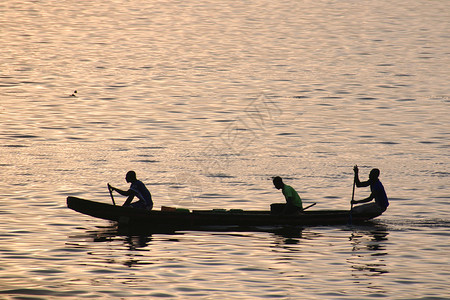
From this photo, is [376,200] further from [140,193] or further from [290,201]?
[140,193]

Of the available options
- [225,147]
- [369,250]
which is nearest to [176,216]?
[369,250]

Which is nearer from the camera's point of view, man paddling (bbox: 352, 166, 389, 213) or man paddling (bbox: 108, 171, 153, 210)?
man paddling (bbox: 108, 171, 153, 210)

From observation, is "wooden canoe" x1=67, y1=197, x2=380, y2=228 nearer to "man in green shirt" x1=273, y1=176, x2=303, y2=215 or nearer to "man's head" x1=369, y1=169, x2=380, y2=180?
"man in green shirt" x1=273, y1=176, x2=303, y2=215

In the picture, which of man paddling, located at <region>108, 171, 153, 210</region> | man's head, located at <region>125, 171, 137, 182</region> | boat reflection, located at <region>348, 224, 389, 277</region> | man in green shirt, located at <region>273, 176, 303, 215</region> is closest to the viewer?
boat reflection, located at <region>348, 224, 389, 277</region>

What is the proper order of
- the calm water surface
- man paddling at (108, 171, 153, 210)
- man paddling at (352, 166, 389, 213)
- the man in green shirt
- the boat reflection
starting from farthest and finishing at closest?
man paddling at (352, 166, 389, 213), man paddling at (108, 171, 153, 210), the man in green shirt, the boat reflection, the calm water surface

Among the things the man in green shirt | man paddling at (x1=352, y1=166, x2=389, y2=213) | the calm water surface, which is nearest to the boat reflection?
the calm water surface

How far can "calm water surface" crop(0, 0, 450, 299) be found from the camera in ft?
59.8

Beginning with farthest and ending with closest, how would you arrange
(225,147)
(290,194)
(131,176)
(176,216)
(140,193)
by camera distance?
(225,147), (140,193), (290,194), (131,176), (176,216)

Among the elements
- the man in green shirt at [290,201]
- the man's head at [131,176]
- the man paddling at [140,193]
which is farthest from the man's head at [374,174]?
the man's head at [131,176]

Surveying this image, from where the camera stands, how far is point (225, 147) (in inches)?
1341

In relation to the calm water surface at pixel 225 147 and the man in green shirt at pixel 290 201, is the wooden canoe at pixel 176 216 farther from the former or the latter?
the calm water surface at pixel 225 147

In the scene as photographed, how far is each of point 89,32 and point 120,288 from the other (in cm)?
5511

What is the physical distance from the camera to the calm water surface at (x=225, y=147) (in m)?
18.2

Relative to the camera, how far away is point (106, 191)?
26359mm
